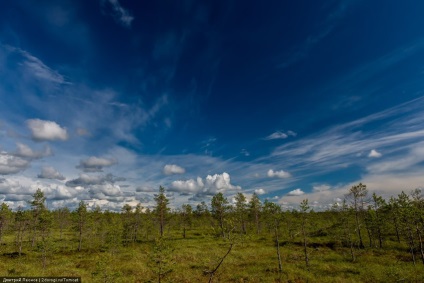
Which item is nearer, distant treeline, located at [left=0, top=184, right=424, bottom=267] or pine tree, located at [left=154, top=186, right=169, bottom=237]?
distant treeline, located at [left=0, top=184, right=424, bottom=267]

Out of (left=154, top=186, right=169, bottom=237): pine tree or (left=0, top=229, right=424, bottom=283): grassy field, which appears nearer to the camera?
(left=0, top=229, right=424, bottom=283): grassy field

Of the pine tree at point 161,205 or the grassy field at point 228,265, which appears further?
the pine tree at point 161,205

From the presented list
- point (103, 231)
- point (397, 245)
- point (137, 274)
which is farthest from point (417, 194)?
point (103, 231)

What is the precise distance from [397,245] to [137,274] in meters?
67.4

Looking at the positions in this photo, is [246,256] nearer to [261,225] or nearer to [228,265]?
[228,265]

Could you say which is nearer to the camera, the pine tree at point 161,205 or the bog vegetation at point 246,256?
the bog vegetation at point 246,256

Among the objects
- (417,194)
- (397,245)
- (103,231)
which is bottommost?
(397,245)

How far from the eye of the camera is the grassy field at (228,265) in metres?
36.8

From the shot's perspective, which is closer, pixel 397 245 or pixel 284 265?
pixel 284 265

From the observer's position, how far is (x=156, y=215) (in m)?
90.6

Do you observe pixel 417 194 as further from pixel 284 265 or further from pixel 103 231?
pixel 103 231

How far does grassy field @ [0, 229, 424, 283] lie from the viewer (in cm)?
3681

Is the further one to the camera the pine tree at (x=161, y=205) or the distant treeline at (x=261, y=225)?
the pine tree at (x=161, y=205)

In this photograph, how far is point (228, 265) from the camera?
154 feet
